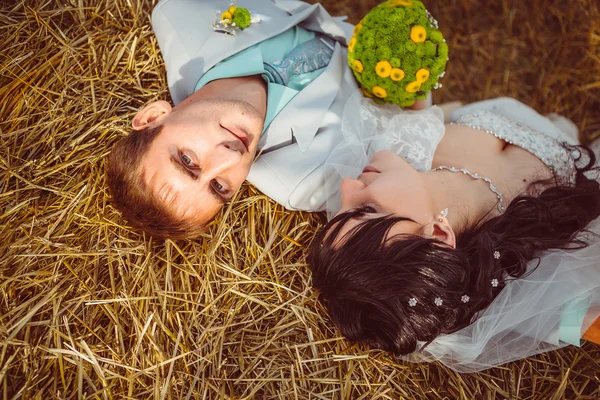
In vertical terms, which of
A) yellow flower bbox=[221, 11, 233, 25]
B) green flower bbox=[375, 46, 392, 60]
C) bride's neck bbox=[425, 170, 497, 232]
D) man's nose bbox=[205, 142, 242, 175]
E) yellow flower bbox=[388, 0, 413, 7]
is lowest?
bride's neck bbox=[425, 170, 497, 232]

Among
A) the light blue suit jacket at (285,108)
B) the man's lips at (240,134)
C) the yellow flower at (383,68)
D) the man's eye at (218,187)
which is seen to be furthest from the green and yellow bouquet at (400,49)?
the man's eye at (218,187)

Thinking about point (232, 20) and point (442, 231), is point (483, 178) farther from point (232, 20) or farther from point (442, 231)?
point (232, 20)

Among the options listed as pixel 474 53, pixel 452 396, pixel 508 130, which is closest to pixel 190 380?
pixel 452 396

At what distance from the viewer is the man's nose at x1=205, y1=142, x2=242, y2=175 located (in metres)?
2.21

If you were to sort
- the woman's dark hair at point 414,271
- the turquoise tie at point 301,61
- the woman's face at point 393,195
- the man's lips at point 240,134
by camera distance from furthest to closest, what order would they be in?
the turquoise tie at point 301,61 → the man's lips at point 240,134 → the woman's face at point 393,195 → the woman's dark hair at point 414,271

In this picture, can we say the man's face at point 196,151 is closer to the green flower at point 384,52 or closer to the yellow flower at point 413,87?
the green flower at point 384,52

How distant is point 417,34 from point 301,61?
717 mm

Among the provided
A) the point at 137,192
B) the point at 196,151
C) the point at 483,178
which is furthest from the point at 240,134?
the point at 483,178

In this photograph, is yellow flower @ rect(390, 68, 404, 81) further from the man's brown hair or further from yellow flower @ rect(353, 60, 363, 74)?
the man's brown hair

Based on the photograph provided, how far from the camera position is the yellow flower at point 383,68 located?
93.4 inches

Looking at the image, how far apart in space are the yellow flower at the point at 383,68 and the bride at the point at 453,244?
300 mm

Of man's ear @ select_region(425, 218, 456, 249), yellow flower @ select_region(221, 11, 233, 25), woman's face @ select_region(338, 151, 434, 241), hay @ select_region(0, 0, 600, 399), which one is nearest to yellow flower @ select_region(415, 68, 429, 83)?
woman's face @ select_region(338, 151, 434, 241)

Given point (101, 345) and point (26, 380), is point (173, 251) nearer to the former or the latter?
point (101, 345)

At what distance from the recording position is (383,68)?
2.39 m
